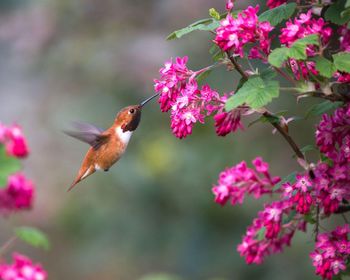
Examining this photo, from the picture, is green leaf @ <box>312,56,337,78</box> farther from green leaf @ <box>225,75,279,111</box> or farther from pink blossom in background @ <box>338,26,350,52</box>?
pink blossom in background @ <box>338,26,350,52</box>

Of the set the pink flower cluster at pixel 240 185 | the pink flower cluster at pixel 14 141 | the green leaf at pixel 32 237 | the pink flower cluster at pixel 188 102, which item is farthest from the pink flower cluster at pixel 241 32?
the pink flower cluster at pixel 14 141

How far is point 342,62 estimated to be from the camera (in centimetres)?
Result: 157

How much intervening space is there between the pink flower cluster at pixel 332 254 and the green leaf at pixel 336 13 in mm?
517

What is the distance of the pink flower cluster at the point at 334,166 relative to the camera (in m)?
1.76

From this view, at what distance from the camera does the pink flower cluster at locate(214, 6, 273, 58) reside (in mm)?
1588

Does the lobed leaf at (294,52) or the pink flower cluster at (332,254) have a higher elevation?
the lobed leaf at (294,52)

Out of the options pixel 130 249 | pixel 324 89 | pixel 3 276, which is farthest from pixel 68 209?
pixel 324 89

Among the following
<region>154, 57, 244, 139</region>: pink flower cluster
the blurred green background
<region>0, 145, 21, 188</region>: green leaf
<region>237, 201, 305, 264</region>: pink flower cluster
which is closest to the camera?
<region>154, 57, 244, 139</region>: pink flower cluster

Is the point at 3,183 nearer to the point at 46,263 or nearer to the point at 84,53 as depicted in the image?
the point at 84,53

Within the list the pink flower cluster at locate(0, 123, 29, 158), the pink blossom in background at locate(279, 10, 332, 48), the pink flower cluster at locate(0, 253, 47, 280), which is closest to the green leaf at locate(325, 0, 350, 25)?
the pink blossom in background at locate(279, 10, 332, 48)

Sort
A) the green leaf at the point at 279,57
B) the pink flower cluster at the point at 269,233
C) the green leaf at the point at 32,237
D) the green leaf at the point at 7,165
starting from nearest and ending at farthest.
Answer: the green leaf at the point at 279,57
the pink flower cluster at the point at 269,233
the green leaf at the point at 7,165
the green leaf at the point at 32,237

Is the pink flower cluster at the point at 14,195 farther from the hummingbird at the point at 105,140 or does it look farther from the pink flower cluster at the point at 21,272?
the hummingbird at the point at 105,140

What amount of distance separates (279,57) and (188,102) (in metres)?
0.29

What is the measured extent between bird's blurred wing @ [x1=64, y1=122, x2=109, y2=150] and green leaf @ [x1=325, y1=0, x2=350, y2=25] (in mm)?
972
